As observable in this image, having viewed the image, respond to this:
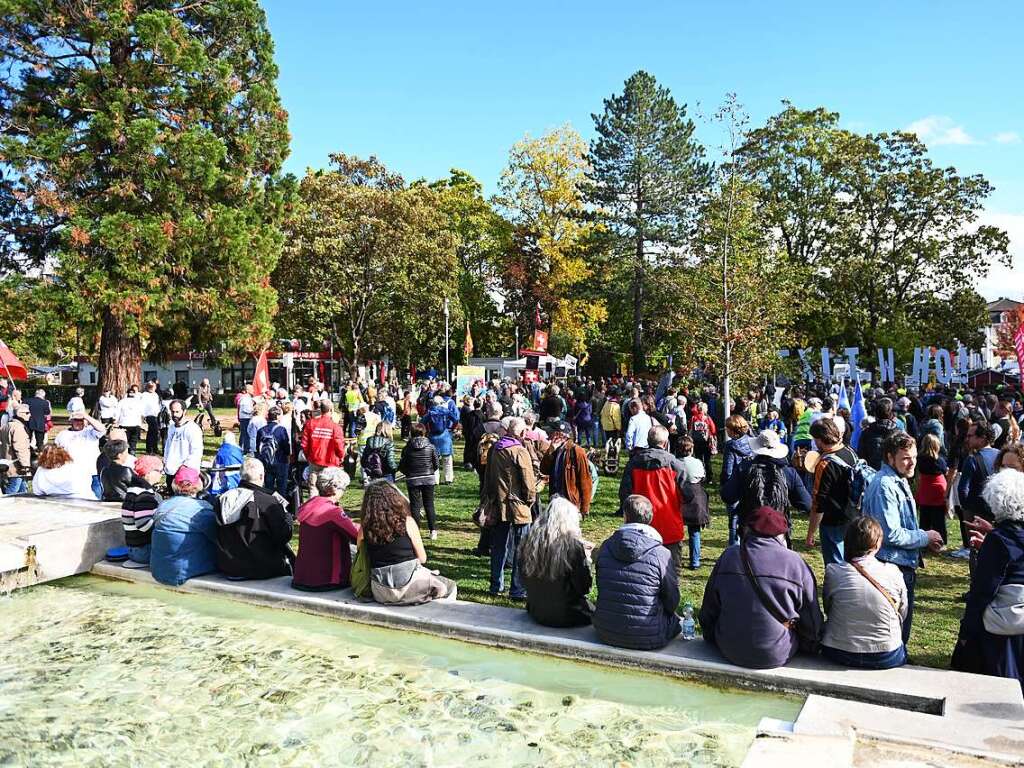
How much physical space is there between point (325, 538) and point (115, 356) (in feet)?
72.4

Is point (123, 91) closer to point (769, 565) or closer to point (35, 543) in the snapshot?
point (35, 543)

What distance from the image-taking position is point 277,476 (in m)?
11.5

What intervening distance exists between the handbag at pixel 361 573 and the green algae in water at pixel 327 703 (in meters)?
0.30

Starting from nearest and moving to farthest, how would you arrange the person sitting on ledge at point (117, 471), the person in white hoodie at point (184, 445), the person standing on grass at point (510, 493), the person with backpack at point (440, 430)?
the person standing on grass at point (510, 493), the person sitting on ledge at point (117, 471), the person in white hoodie at point (184, 445), the person with backpack at point (440, 430)

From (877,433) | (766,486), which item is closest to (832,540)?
(766,486)

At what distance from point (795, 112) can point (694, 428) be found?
2787 cm

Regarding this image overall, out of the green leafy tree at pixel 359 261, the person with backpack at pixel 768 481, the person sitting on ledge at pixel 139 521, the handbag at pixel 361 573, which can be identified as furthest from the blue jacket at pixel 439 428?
the green leafy tree at pixel 359 261

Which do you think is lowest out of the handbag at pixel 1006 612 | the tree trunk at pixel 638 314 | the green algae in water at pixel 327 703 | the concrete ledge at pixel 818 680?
the green algae in water at pixel 327 703

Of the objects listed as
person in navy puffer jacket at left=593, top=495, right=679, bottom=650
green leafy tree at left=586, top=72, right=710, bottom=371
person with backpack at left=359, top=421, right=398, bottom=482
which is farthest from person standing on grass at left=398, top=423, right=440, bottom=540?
green leafy tree at left=586, top=72, right=710, bottom=371

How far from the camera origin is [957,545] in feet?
30.4

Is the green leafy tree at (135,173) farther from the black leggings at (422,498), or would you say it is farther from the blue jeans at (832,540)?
the blue jeans at (832,540)

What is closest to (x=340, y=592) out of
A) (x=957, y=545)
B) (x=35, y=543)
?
(x=35, y=543)

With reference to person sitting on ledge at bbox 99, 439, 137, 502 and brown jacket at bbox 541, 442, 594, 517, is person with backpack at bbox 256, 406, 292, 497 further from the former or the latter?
brown jacket at bbox 541, 442, 594, 517

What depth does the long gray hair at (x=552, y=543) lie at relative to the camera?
5902 millimetres
